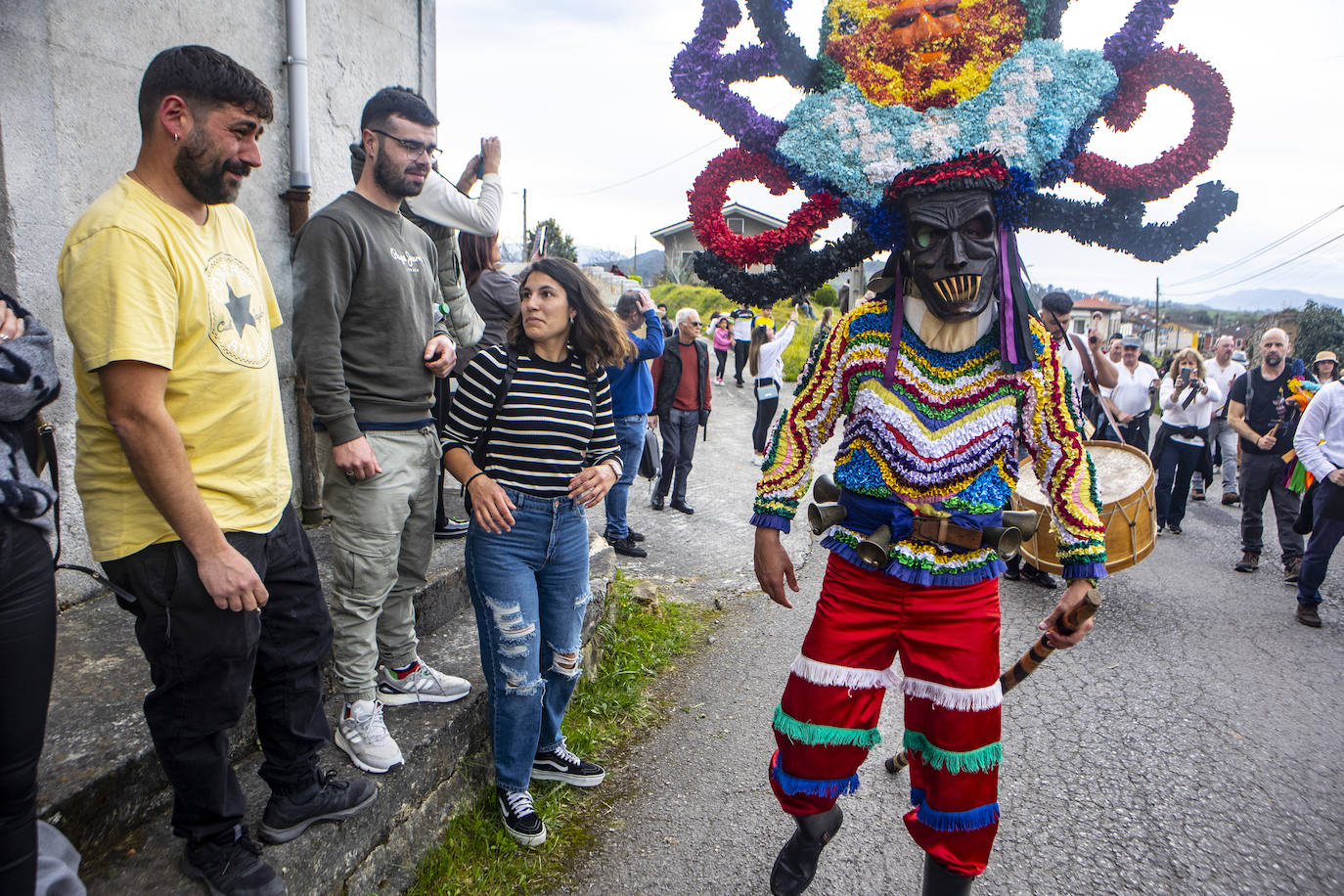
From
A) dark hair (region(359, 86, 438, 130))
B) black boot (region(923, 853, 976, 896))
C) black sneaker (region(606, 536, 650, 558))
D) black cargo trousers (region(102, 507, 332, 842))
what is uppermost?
dark hair (region(359, 86, 438, 130))

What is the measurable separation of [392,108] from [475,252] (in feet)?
5.32

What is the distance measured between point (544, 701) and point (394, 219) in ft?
6.08

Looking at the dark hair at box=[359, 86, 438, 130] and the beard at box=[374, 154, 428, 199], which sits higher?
the dark hair at box=[359, 86, 438, 130]

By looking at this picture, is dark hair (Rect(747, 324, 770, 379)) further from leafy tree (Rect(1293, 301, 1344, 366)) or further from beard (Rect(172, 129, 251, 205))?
leafy tree (Rect(1293, 301, 1344, 366))

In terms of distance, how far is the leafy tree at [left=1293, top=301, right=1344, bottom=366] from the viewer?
23.4 meters

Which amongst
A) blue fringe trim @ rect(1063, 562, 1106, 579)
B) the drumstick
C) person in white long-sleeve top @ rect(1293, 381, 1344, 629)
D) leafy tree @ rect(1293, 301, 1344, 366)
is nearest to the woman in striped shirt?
the drumstick

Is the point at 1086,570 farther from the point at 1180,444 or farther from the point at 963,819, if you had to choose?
the point at 1180,444

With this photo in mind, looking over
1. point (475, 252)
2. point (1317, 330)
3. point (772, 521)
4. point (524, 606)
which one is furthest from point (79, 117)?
point (1317, 330)

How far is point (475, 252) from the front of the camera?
4289mm

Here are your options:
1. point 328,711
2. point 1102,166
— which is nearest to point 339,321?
point 328,711

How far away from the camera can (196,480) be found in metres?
1.89

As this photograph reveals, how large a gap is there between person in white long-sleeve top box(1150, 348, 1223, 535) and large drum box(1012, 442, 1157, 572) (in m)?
3.05

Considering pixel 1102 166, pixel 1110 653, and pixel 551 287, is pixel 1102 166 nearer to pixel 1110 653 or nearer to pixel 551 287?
pixel 551 287

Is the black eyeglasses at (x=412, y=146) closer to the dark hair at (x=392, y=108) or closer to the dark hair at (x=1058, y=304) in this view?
the dark hair at (x=392, y=108)
